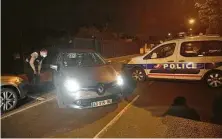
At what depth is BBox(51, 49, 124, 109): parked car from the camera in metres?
6.52

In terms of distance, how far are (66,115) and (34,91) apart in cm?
400

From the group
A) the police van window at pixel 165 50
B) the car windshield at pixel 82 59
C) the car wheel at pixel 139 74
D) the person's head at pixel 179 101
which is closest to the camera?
the person's head at pixel 179 101

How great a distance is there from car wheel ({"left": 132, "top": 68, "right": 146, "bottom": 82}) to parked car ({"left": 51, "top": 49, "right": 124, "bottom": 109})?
3.30 meters

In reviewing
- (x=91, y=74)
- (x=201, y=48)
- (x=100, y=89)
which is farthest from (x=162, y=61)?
(x=100, y=89)

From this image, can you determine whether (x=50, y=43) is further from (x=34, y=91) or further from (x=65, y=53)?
(x=65, y=53)

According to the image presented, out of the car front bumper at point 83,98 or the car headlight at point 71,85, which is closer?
the car front bumper at point 83,98

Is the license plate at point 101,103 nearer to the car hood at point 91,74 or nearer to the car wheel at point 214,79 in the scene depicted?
the car hood at point 91,74

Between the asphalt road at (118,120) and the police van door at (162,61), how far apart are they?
149 centimetres

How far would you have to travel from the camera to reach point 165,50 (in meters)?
10.8

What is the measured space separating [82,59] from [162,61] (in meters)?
3.26

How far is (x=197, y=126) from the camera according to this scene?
221 inches

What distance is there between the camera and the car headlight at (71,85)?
6.60 meters

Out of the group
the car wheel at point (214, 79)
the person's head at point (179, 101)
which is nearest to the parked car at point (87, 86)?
the person's head at point (179, 101)

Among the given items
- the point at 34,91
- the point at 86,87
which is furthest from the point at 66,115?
the point at 34,91
